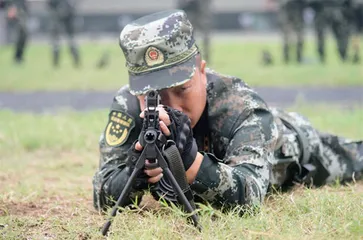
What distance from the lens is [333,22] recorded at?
15859mm

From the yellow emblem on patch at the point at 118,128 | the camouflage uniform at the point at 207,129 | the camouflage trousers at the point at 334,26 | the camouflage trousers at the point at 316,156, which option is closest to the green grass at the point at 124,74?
the camouflage trousers at the point at 334,26

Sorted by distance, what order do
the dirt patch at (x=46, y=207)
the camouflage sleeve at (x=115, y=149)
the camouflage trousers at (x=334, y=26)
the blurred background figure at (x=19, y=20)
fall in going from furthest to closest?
the blurred background figure at (x=19, y=20), the camouflage trousers at (x=334, y=26), the dirt patch at (x=46, y=207), the camouflage sleeve at (x=115, y=149)

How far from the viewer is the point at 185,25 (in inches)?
133

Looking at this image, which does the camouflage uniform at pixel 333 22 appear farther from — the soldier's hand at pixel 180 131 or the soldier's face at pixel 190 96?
the soldier's hand at pixel 180 131

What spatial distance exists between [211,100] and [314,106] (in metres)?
5.41

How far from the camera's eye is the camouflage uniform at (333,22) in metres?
15.7

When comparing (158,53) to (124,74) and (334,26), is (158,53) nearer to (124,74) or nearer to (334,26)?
(124,74)

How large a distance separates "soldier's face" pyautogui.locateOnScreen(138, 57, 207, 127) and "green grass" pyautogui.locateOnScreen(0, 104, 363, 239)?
43 cm

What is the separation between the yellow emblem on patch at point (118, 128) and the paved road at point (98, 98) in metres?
6.00

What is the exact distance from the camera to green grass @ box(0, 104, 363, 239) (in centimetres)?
298

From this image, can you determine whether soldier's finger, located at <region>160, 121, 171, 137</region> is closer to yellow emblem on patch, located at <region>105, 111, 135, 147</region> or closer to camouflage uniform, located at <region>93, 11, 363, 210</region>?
camouflage uniform, located at <region>93, 11, 363, 210</region>

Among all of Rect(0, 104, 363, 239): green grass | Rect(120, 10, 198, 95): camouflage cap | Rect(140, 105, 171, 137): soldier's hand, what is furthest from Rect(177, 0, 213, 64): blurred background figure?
Rect(140, 105, 171, 137): soldier's hand

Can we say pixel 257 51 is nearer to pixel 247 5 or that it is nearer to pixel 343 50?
pixel 343 50

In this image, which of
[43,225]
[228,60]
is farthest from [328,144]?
[228,60]
